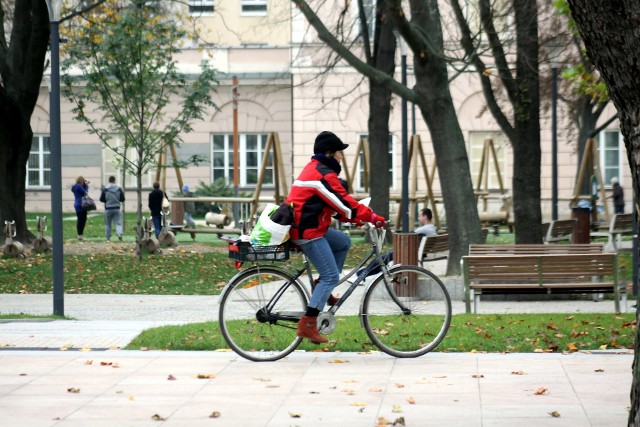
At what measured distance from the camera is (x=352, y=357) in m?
9.50

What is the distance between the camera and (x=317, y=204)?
356 inches

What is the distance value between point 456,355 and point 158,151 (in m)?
13.9

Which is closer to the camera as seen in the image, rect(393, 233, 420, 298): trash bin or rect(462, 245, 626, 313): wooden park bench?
rect(462, 245, 626, 313): wooden park bench

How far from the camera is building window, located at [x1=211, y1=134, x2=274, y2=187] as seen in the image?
43.8 meters

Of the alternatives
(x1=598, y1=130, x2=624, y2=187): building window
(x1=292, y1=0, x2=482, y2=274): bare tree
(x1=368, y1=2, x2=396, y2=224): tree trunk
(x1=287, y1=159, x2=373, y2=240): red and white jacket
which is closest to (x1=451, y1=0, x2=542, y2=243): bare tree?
(x1=292, y1=0, x2=482, y2=274): bare tree

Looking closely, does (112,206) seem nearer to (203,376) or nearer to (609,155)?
(609,155)

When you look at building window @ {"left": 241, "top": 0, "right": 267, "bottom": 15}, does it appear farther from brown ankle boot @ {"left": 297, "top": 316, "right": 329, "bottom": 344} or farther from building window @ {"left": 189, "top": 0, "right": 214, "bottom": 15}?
brown ankle boot @ {"left": 297, "top": 316, "right": 329, "bottom": 344}

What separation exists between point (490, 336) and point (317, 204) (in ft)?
7.50

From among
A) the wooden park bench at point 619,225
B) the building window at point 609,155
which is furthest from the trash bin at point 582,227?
the building window at point 609,155

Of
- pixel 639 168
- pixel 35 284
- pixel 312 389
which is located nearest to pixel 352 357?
pixel 312 389

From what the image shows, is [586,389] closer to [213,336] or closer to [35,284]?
[213,336]

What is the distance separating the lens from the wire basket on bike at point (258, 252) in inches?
355

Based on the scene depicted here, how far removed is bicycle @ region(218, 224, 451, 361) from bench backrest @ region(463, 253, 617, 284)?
151 inches

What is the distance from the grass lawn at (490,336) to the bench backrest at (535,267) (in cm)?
158
